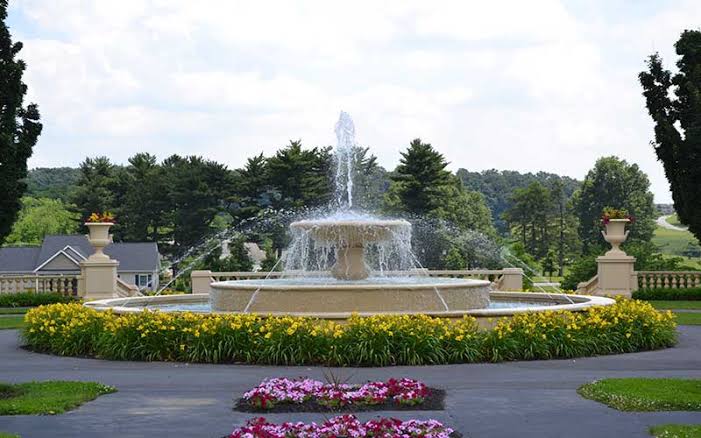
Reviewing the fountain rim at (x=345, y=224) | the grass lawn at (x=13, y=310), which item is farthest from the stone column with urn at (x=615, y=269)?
the grass lawn at (x=13, y=310)

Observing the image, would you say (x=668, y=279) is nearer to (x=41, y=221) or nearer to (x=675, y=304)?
(x=675, y=304)

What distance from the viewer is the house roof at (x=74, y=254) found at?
57.9 meters

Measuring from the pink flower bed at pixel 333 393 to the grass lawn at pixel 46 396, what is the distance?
1.94m

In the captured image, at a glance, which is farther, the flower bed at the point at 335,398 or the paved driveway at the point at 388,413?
the flower bed at the point at 335,398

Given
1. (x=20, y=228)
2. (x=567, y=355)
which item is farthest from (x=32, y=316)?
(x=20, y=228)

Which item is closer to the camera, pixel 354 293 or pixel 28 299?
pixel 354 293

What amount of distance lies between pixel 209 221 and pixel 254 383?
1820 inches

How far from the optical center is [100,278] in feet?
89.1

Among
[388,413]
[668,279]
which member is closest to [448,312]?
[388,413]

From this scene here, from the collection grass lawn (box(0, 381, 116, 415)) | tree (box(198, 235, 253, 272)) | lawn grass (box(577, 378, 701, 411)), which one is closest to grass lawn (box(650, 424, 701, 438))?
lawn grass (box(577, 378, 701, 411))

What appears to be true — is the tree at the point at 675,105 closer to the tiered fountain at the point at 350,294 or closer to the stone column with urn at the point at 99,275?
the tiered fountain at the point at 350,294

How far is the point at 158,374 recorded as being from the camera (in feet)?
41.4

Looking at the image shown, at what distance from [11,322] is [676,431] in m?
18.2

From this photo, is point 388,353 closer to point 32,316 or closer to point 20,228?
point 32,316
